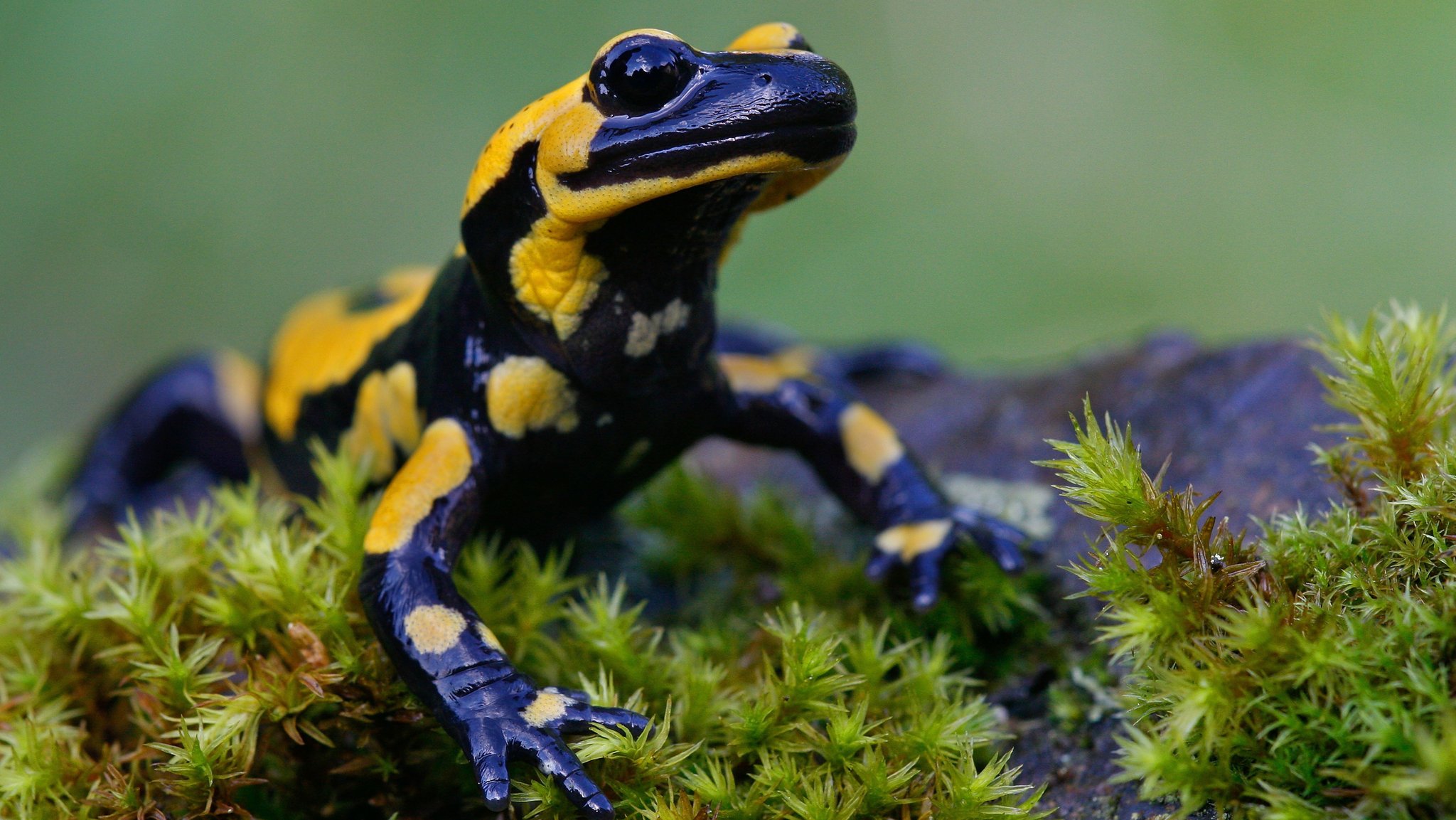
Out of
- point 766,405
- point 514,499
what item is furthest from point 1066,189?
point 514,499

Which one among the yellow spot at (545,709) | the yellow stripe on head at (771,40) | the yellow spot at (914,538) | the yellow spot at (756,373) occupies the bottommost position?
the yellow spot at (914,538)

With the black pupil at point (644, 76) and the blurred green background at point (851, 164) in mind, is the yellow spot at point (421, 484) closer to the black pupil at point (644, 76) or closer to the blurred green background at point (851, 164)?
the black pupil at point (644, 76)

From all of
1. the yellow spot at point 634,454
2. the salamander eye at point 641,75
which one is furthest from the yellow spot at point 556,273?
the yellow spot at point 634,454

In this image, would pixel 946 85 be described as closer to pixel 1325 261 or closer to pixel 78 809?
pixel 1325 261

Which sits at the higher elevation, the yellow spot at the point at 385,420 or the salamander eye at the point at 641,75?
the salamander eye at the point at 641,75

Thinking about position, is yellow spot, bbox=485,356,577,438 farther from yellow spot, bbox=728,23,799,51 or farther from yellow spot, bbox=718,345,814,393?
yellow spot, bbox=728,23,799,51
